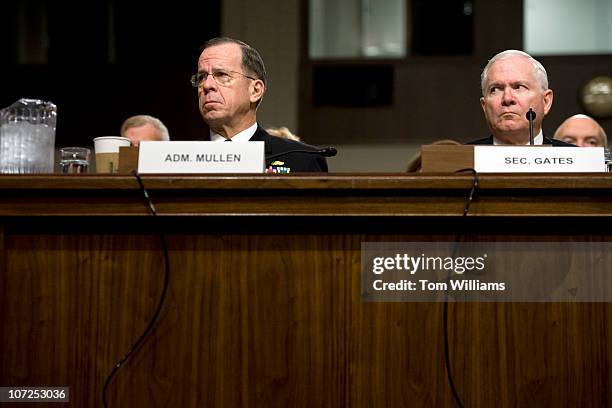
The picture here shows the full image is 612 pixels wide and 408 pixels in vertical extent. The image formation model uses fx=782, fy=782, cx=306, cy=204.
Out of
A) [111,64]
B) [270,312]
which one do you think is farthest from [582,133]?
[111,64]

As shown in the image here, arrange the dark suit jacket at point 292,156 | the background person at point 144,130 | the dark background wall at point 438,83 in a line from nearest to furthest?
the dark suit jacket at point 292,156 < the background person at point 144,130 < the dark background wall at point 438,83

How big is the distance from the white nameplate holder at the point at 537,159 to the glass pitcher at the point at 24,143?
0.88 metres

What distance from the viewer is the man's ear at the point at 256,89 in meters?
2.33

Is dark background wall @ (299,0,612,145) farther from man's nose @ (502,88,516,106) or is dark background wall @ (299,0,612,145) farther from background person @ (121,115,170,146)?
man's nose @ (502,88,516,106)

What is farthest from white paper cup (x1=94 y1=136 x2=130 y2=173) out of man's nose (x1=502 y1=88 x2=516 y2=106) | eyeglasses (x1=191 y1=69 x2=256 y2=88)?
man's nose (x1=502 y1=88 x2=516 y2=106)

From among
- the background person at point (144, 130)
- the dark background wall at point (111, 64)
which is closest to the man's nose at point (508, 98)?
the background person at point (144, 130)

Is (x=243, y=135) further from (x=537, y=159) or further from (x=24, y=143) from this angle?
(x=537, y=159)

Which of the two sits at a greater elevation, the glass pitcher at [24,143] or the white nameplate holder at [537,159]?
the glass pitcher at [24,143]

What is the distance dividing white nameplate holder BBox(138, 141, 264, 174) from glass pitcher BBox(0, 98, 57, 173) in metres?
0.31

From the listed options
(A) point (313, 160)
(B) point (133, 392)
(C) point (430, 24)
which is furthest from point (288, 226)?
(C) point (430, 24)

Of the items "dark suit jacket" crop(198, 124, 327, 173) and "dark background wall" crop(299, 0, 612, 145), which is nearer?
"dark suit jacket" crop(198, 124, 327, 173)

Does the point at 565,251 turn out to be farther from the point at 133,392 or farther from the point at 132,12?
the point at 132,12

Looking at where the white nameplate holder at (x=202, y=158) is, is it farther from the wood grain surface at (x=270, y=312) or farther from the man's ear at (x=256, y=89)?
the man's ear at (x=256, y=89)

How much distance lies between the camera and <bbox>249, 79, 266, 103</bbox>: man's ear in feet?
7.65
